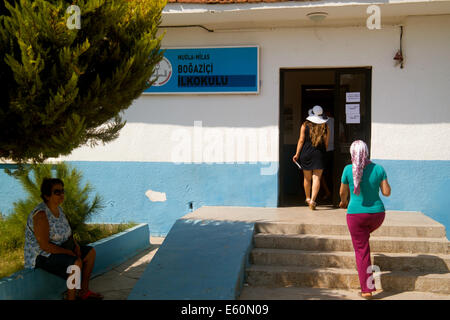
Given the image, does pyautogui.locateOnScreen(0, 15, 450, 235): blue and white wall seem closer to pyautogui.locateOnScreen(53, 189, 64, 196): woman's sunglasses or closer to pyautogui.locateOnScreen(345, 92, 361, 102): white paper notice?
pyautogui.locateOnScreen(345, 92, 361, 102): white paper notice

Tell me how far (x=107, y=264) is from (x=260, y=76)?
12.9 feet

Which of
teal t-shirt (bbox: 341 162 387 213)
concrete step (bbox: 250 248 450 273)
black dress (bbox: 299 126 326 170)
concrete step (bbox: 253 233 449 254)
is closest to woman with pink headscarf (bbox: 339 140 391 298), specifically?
teal t-shirt (bbox: 341 162 387 213)

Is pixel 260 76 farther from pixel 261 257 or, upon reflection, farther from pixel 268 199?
pixel 261 257

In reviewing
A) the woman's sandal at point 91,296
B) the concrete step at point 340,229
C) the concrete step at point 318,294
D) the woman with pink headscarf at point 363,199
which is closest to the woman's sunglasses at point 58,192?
the woman's sandal at point 91,296

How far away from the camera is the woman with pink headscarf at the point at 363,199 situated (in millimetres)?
5062

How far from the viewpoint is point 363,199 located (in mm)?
5094

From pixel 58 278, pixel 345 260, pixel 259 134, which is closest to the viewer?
pixel 58 278

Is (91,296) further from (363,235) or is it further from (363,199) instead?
(363,199)

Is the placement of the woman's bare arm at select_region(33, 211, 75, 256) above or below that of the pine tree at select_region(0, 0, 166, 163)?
below

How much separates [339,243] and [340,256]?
281mm

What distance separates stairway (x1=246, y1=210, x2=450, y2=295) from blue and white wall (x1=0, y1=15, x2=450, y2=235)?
4.69 feet

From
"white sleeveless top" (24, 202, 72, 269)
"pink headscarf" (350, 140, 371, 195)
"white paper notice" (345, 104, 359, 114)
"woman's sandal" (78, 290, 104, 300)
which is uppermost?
"white paper notice" (345, 104, 359, 114)

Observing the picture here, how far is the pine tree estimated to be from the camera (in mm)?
3873

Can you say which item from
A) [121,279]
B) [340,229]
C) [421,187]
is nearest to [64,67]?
[121,279]
